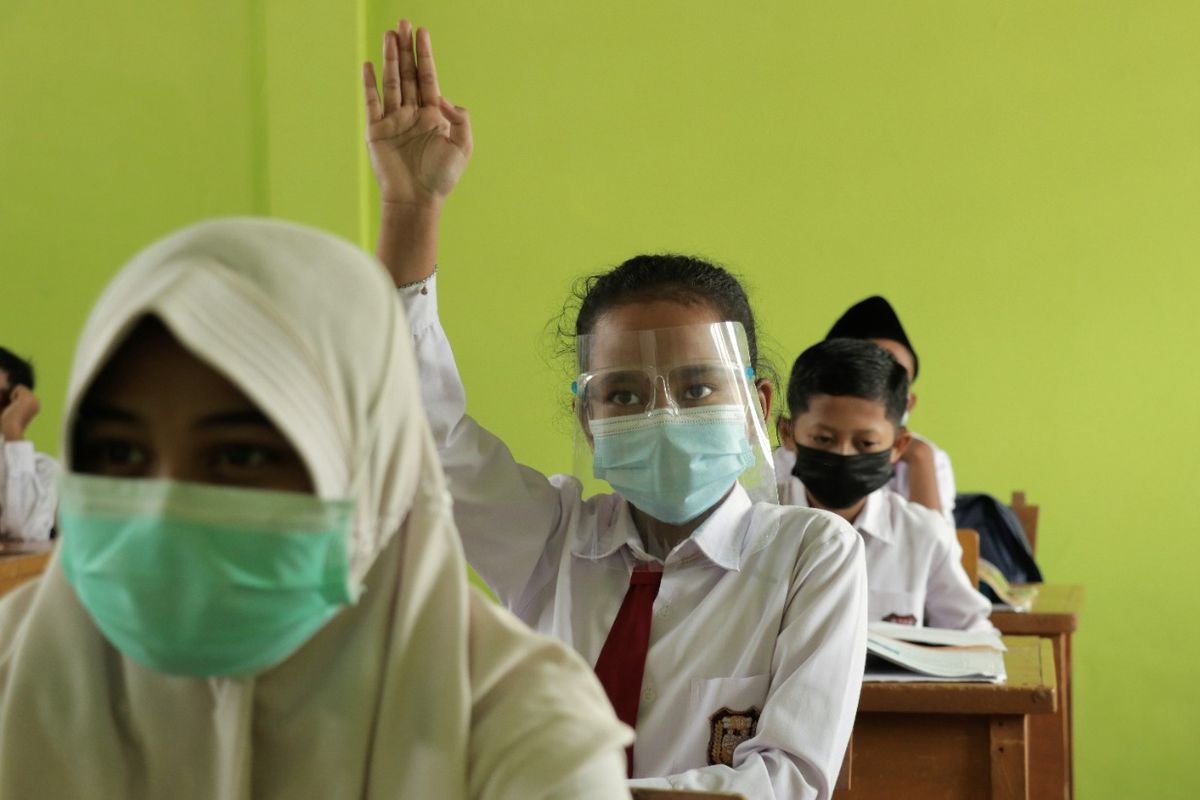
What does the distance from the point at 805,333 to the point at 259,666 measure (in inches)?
184

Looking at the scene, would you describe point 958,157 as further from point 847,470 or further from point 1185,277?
point 847,470

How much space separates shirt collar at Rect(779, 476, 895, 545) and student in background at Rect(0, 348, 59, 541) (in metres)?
3.22

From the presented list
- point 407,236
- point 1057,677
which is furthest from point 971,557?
point 407,236

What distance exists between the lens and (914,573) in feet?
11.5

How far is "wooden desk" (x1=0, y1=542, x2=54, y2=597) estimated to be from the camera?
157 inches

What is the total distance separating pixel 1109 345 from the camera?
17.1 feet

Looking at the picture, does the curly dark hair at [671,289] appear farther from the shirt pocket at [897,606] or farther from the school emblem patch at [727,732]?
the shirt pocket at [897,606]

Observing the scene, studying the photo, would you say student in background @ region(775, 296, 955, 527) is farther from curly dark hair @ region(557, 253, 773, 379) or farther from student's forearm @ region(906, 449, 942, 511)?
curly dark hair @ region(557, 253, 773, 379)

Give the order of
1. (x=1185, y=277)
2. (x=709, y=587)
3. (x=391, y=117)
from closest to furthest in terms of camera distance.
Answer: (x=391, y=117) → (x=709, y=587) → (x=1185, y=277)

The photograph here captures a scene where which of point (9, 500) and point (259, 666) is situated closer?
point (259, 666)

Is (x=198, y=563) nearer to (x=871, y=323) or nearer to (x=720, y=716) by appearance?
(x=720, y=716)

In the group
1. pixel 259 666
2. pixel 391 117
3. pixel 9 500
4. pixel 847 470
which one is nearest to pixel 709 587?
pixel 391 117

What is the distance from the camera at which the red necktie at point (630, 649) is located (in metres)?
1.88

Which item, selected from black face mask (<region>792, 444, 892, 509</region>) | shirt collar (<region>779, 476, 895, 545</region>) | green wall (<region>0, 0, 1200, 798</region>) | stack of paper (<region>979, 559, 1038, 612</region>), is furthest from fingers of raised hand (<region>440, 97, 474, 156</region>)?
green wall (<region>0, 0, 1200, 798</region>)
